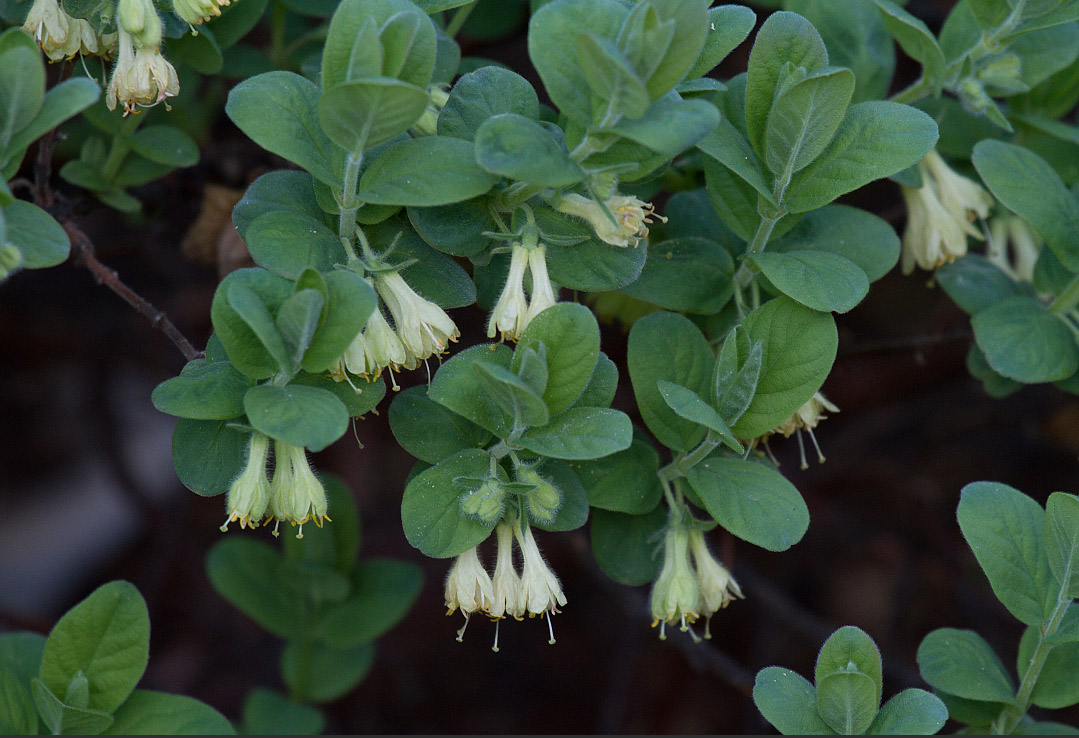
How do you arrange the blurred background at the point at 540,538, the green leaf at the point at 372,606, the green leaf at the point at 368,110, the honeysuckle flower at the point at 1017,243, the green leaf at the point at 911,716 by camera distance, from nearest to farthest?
the green leaf at the point at 368,110, the green leaf at the point at 911,716, the honeysuckle flower at the point at 1017,243, the green leaf at the point at 372,606, the blurred background at the point at 540,538

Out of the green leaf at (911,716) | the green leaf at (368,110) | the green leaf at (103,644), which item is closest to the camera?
the green leaf at (368,110)

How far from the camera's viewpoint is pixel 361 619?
2.20 m

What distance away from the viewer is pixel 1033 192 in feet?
5.08

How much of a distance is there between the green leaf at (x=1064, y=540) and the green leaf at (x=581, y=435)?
2.27ft

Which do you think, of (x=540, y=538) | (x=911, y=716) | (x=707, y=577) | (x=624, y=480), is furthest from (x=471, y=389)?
(x=540, y=538)

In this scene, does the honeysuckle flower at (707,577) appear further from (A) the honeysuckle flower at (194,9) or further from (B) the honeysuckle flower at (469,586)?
(A) the honeysuckle flower at (194,9)

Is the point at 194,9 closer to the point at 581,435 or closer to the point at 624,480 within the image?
the point at 581,435

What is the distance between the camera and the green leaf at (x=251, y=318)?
1.12 metres

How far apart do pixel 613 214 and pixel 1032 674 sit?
42.3 inches

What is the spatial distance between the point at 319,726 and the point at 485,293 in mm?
1398

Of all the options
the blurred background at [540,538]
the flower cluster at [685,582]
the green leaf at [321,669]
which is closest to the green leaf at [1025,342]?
the flower cluster at [685,582]

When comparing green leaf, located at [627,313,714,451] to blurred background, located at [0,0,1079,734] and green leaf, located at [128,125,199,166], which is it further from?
blurred background, located at [0,0,1079,734]

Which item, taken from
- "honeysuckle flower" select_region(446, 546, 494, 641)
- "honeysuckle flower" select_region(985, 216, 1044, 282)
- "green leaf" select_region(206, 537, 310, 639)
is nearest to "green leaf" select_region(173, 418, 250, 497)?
"honeysuckle flower" select_region(446, 546, 494, 641)

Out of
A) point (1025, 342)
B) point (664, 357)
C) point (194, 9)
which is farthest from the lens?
point (1025, 342)
